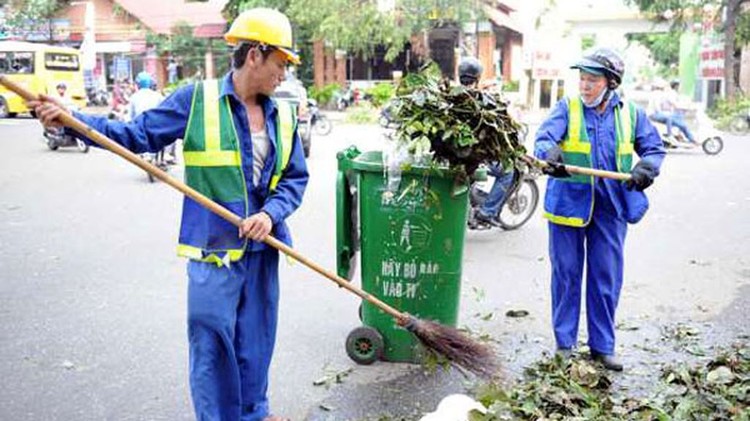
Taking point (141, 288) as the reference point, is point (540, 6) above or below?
above

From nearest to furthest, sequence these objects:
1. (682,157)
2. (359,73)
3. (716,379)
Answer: (716,379) → (682,157) → (359,73)

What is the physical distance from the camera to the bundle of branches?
13.3 ft

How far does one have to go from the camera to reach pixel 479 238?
8156 millimetres

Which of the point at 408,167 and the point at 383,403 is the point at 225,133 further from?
the point at 383,403

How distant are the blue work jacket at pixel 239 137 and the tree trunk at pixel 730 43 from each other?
24843mm

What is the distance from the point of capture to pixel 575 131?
171 inches

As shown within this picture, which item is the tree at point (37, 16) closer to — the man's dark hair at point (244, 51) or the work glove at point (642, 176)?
the man's dark hair at point (244, 51)

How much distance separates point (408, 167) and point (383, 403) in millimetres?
1225

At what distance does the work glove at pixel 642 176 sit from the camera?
4117 mm

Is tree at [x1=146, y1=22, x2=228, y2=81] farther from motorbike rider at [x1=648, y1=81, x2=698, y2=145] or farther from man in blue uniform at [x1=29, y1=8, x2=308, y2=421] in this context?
man in blue uniform at [x1=29, y1=8, x2=308, y2=421]

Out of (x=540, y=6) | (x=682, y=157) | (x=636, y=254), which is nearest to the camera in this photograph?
(x=636, y=254)

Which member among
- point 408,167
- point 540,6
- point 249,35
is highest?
point 540,6

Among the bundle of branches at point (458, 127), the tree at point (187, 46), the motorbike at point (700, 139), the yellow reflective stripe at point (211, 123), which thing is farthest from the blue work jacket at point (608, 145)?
the tree at point (187, 46)

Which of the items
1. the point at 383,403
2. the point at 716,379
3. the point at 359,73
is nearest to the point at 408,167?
the point at 383,403
